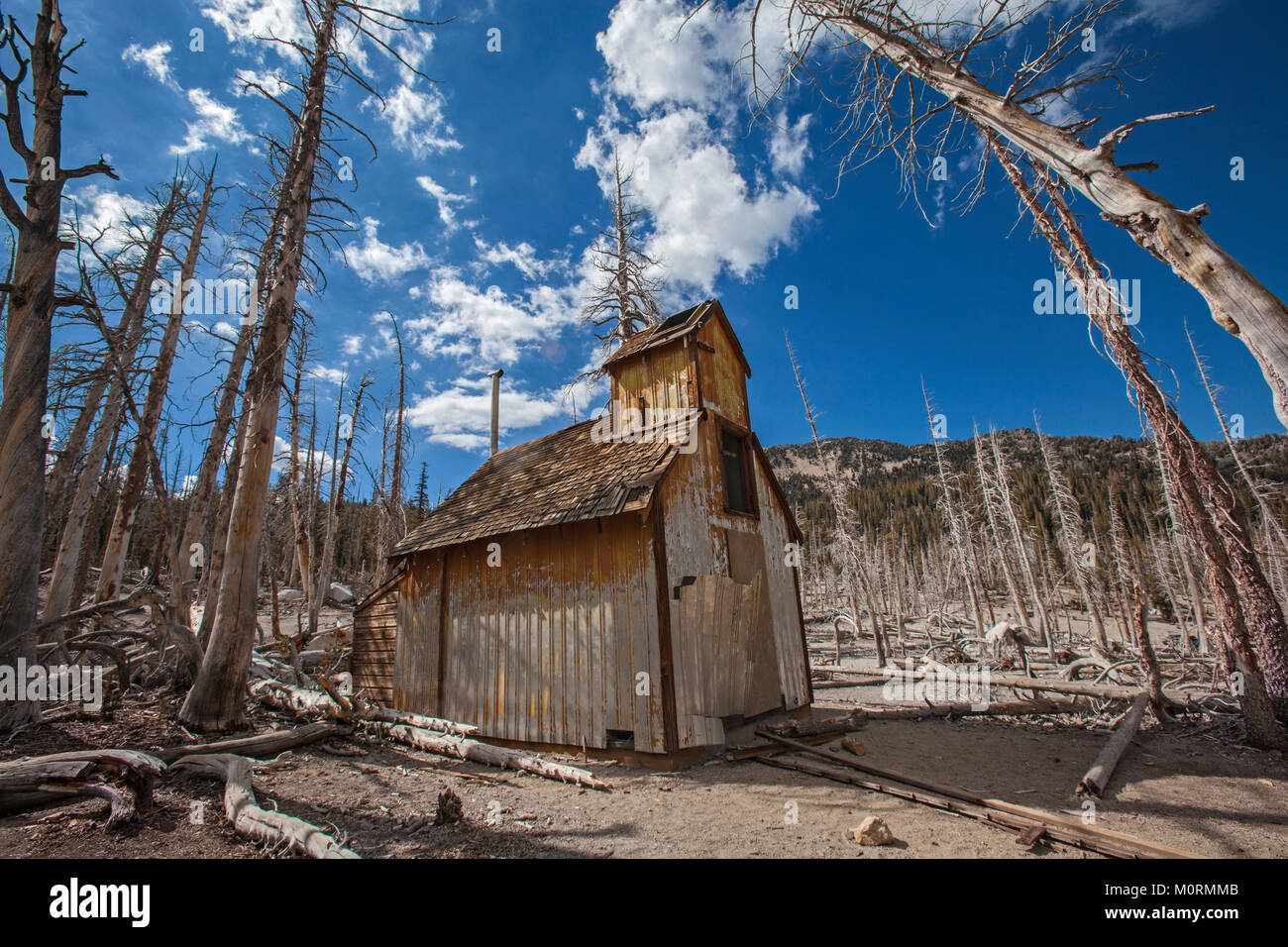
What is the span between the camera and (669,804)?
6.47 metres

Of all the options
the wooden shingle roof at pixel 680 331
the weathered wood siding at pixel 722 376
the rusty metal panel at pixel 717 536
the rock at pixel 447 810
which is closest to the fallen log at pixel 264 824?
the rock at pixel 447 810

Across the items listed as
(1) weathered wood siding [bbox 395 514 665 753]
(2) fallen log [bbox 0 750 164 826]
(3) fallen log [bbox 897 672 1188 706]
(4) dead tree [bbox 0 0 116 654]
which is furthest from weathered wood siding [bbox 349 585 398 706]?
(3) fallen log [bbox 897 672 1188 706]

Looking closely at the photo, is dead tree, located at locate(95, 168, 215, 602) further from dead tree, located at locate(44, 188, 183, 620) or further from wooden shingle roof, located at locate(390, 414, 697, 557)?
wooden shingle roof, located at locate(390, 414, 697, 557)

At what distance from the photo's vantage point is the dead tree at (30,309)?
5.96m

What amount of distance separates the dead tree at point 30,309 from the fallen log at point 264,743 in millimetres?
2230

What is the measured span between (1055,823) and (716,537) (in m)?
6.16

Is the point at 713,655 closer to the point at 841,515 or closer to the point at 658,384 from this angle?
the point at 658,384

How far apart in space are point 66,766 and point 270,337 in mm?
6593

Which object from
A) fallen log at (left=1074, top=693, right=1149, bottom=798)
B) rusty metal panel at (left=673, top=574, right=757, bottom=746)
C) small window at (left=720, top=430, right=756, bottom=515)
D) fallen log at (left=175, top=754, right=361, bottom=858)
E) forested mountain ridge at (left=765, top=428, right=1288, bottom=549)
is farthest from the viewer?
forested mountain ridge at (left=765, top=428, right=1288, bottom=549)

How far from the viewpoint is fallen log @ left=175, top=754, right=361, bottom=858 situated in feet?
12.0

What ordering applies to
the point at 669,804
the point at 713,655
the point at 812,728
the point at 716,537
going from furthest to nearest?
the point at 716,537, the point at 812,728, the point at 713,655, the point at 669,804

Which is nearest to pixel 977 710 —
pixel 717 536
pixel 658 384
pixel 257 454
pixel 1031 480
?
pixel 717 536

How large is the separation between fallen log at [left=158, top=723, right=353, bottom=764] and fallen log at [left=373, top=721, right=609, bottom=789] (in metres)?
0.96
